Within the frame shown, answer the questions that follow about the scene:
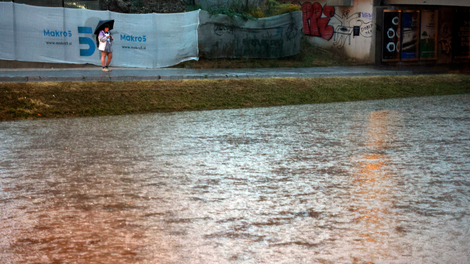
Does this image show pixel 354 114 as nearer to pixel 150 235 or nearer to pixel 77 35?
pixel 150 235

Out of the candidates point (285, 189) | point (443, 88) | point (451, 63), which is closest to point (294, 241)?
point (285, 189)

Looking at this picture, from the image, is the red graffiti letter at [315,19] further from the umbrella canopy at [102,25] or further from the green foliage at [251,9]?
the umbrella canopy at [102,25]

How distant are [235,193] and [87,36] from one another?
47.3 ft

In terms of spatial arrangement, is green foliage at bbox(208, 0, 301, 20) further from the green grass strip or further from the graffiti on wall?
the green grass strip

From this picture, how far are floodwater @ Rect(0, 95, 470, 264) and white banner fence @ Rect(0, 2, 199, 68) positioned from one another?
8821 mm

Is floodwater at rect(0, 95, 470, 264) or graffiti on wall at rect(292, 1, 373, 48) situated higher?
graffiti on wall at rect(292, 1, 373, 48)

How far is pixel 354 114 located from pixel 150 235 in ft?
25.2

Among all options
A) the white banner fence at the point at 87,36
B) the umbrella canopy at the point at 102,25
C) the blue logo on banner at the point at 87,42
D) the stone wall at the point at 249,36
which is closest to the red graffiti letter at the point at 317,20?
the stone wall at the point at 249,36

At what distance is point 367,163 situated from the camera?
6.59 m

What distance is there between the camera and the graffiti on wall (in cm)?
2559

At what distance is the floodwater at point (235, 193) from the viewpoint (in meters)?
3.85

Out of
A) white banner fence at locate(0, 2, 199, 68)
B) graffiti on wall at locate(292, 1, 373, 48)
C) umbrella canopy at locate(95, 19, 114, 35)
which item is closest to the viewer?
umbrella canopy at locate(95, 19, 114, 35)

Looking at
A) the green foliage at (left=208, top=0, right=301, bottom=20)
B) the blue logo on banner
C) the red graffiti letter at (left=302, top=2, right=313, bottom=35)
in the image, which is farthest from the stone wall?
the blue logo on banner

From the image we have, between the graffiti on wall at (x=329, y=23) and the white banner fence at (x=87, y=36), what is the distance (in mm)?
7937
